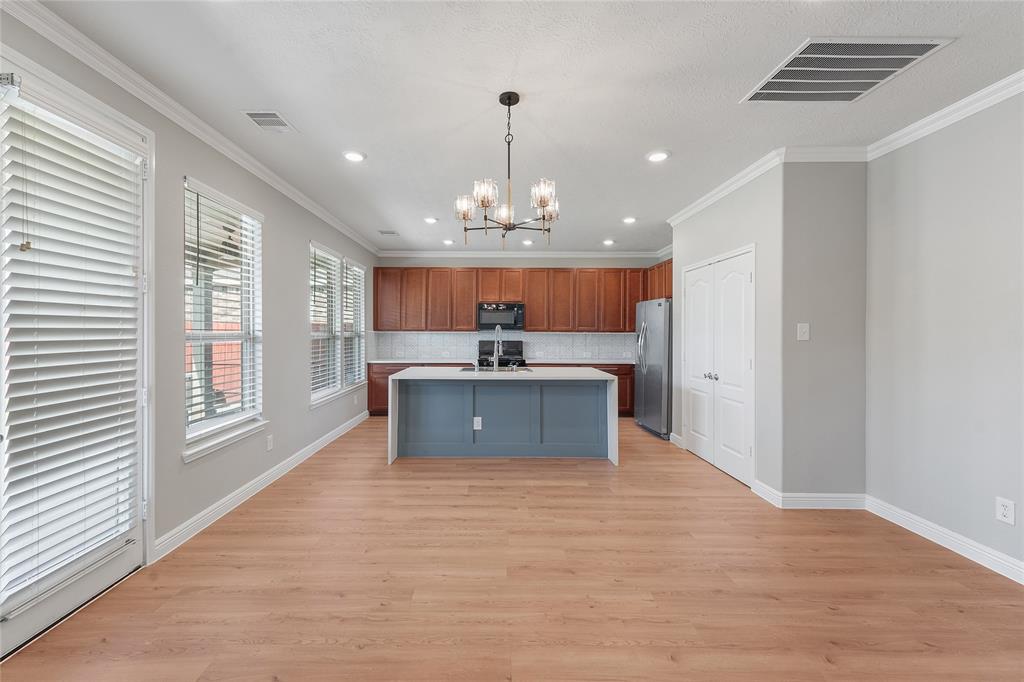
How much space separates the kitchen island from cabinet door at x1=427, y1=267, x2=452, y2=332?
254 centimetres

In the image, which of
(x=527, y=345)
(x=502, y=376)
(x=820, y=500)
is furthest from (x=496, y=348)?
(x=820, y=500)

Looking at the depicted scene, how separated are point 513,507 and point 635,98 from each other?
279 cm

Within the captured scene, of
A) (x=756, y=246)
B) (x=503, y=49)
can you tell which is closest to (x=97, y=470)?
(x=503, y=49)

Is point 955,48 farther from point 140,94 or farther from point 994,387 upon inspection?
point 140,94

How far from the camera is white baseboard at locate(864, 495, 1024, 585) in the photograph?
2.26 metres

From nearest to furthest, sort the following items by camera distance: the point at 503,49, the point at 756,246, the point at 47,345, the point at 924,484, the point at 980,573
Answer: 1. the point at 47,345
2. the point at 503,49
3. the point at 980,573
4. the point at 924,484
5. the point at 756,246

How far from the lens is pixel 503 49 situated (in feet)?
6.37

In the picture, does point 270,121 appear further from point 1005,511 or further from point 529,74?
point 1005,511

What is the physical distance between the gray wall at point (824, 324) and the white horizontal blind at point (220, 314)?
13.3 feet

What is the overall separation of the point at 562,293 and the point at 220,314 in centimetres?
482

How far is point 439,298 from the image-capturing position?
686 cm

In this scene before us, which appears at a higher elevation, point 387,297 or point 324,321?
point 387,297

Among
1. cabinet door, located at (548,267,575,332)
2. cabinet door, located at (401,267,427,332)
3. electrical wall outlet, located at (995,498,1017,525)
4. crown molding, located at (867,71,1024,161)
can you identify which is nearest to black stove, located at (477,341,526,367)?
cabinet door, located at (548,267,575,332)

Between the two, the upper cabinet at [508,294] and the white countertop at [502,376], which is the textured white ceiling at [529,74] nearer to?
the white countertop at [502,376]
